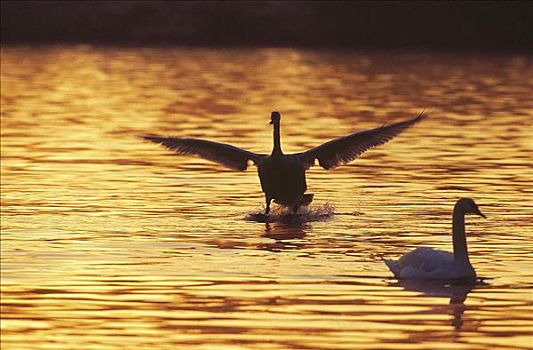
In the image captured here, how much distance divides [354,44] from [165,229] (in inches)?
1998

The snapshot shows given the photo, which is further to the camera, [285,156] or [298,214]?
[285,156]

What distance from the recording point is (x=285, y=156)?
22.7 metres

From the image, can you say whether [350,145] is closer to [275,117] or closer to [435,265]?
[275,117]

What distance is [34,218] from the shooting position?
2128 centimetres

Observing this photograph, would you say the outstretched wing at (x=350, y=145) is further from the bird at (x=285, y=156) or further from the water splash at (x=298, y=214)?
the water splash at (x=298, y=214)

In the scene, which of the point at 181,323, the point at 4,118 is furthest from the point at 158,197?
the point at 4,118

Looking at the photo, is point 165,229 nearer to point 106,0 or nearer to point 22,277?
point 22,277

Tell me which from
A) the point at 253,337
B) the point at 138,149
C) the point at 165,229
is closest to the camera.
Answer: the point at 253,337

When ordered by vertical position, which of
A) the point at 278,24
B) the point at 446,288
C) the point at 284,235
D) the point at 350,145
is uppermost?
the point at 350,145

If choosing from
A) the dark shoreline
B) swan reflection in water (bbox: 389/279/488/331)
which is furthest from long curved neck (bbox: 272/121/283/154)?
the dark shoreline

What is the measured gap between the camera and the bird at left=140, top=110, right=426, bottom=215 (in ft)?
73.6

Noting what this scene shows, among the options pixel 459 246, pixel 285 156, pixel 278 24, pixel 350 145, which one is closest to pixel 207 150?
pixel 285 156

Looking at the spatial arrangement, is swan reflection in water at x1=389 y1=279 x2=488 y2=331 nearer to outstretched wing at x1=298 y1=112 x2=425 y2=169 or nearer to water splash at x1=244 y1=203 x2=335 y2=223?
water splash at x1=244 y1=203 x2=335 y2=223

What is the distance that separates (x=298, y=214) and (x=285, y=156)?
70 cm
